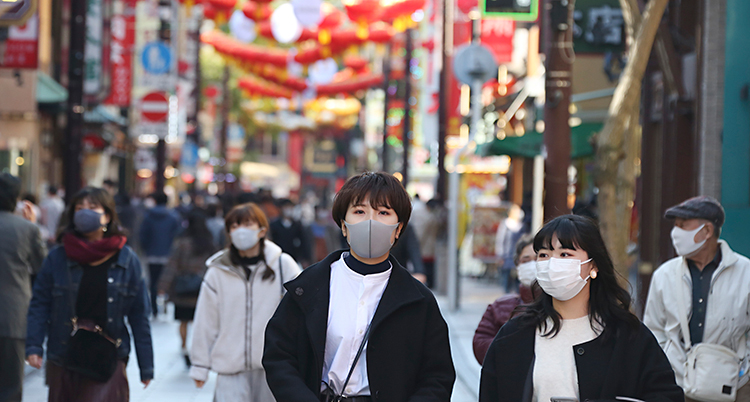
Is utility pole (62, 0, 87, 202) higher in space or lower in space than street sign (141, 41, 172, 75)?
lower

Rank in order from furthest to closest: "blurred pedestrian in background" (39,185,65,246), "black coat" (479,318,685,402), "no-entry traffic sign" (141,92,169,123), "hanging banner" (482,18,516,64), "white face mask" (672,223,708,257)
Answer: "hanging banner" (482,18,516,64), "no-entry traffic sign" (141,92,169,123), "blurred pedestrian in background" (39,185,65,246), "white face mask" (672,223,708,257), "black coat" (479,318,685,402)

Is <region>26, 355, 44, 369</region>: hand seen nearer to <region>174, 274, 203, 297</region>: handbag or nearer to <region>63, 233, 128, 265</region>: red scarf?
<region>63, 233, 128, 265</region>: red scarf

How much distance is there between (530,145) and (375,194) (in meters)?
11.0

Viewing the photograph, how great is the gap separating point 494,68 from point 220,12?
10.2 metres

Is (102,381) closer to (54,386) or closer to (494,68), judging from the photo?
(54,386)

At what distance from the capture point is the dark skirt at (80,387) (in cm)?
561

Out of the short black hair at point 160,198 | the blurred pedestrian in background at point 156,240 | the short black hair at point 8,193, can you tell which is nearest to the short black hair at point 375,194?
the short black hair at point 8,193

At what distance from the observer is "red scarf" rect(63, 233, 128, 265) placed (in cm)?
570

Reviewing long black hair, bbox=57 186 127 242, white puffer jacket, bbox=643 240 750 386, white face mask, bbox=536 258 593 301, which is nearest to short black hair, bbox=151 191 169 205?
long black hair, bbox=57 186 127 242

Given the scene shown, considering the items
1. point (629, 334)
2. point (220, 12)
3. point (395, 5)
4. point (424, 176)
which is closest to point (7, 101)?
point (220, 12)

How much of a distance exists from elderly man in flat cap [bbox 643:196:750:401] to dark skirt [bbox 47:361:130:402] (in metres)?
3.19

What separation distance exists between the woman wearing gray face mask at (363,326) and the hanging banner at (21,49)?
10627mm

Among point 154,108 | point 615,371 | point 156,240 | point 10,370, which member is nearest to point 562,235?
point 615,371

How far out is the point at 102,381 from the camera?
5609 millimetres
